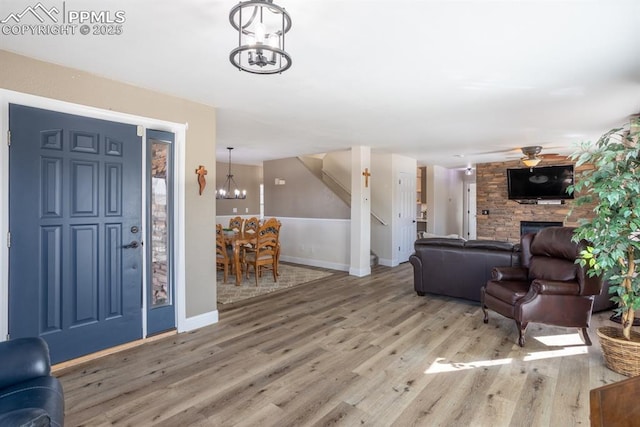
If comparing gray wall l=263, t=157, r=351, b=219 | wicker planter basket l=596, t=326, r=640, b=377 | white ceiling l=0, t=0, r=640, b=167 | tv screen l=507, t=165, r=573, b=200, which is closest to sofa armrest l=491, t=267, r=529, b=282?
wicker planter basket l=596, t=326, r=640, b=377

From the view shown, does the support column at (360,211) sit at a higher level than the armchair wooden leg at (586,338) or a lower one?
higher

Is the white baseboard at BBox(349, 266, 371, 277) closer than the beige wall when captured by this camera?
No

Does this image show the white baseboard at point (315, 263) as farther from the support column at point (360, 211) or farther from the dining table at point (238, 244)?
the dining table at point (238, 244)

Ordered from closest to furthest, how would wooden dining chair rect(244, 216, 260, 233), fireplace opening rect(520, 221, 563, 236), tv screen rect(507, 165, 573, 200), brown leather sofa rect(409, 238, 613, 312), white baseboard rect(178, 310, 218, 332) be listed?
1. white baseboard rect(178, 310, 218, 332)
2. brown leather sofa rect(409, 238, 613, 312)
3. wooden dining chair rect(244, 216, 260, 233)
4. tv screen rect(507, 165, 573, 200)
5. fireplace opening rect(520, 221, 563, 236)

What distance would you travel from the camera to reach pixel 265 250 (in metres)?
5.46

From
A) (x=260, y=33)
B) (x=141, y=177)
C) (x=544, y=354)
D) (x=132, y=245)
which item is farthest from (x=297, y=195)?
(x=260, y=33)

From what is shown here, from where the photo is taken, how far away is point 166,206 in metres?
3.29

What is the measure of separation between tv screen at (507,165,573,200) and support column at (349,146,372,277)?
416 centimetres

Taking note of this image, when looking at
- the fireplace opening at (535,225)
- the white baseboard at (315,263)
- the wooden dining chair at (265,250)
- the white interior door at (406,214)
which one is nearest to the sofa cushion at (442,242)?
the white baseboard at (315,263)

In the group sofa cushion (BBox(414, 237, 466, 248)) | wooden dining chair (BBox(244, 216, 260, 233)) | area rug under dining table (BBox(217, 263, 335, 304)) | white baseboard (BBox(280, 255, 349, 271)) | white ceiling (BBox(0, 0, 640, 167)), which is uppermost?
white ceiling (BBox(0, 0, 640, 167))

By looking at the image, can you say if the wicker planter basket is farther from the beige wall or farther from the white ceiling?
the beige wall

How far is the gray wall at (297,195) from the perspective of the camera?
6.88m

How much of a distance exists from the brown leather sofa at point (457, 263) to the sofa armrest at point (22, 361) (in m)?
4.11

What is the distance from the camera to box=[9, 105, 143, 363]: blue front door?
242 centimetres
